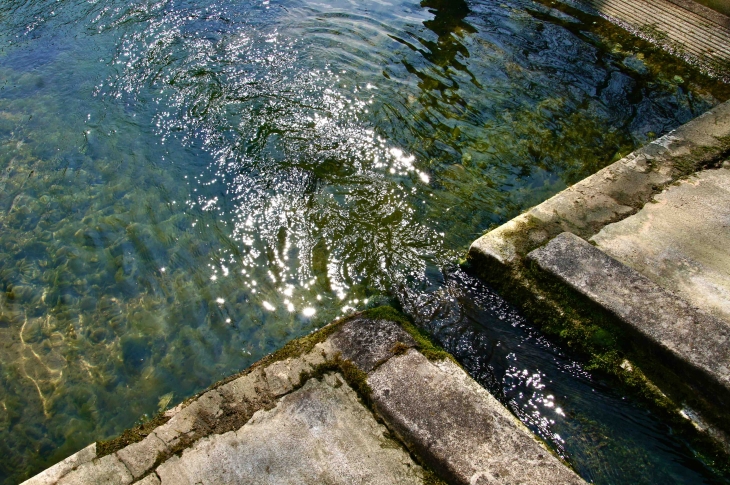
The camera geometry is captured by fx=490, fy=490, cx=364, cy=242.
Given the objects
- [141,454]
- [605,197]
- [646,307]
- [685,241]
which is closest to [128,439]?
[141,454]

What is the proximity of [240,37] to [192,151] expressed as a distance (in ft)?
8.45

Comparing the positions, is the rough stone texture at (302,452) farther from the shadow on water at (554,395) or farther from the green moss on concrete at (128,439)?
the shadow on water at (554,395)

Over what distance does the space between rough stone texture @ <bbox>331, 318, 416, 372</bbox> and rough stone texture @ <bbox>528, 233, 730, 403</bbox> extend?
133cm

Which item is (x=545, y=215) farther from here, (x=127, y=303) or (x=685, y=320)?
(x=127, y=303)

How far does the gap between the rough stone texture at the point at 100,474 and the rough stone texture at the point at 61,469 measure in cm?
4

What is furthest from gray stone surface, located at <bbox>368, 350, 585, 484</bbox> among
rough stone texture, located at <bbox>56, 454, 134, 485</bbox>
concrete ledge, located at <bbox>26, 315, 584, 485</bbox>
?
rough stone texture, located at <bbox>56, 454, 134, 485</bbox>

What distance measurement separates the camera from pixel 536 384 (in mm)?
3504

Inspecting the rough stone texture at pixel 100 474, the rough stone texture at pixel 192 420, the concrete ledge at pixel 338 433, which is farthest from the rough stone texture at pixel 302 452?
the rough stone texture at pixel 100 474

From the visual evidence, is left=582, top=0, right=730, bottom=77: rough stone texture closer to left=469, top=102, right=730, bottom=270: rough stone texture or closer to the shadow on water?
left=469, top=102, right=730, bottom=270: rough stone texture

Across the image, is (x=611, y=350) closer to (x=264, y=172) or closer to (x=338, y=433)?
(x=338, y=433)

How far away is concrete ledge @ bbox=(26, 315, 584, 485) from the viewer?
2.79 meters

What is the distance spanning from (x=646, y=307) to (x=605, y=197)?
145 cm

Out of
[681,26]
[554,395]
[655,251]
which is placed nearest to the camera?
[554,395]

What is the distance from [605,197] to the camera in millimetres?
4652
